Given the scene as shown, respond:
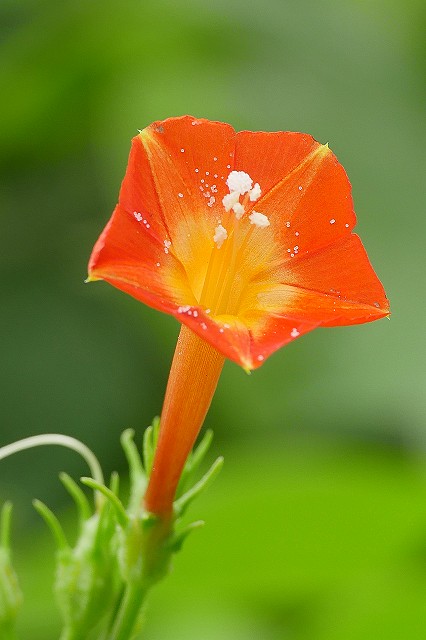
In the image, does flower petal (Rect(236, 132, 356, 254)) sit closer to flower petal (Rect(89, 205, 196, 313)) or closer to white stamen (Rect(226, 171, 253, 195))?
white stamen (Rect(226, 171, 253, 195))

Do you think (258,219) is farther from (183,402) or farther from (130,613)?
(130,613)

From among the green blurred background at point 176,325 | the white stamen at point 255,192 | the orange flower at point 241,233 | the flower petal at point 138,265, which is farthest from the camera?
the green blurred background at point 176,325

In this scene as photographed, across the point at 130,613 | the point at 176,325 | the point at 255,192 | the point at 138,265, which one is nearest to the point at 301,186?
the point at 255,192

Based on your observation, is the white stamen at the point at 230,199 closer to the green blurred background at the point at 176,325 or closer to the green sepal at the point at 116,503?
the green sepal at the point at 116,503

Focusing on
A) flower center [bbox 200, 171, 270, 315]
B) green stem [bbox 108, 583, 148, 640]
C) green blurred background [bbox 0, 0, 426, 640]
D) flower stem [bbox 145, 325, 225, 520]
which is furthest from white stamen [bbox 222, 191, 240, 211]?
green blurred background [bbox 0, 0, 426, 640]

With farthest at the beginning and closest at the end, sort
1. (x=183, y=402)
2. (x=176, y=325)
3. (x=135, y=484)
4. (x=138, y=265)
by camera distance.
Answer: (x=176, y=325)
(x=135, y=484)
(x=183, y=402)
(x=138, y=265)

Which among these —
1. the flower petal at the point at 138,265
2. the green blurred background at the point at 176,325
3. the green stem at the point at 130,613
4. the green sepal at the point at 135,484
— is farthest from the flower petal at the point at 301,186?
the green blurred background at the point at 176,325

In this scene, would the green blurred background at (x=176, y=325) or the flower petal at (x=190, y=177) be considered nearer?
the flower petal at (x=190, y=177)
